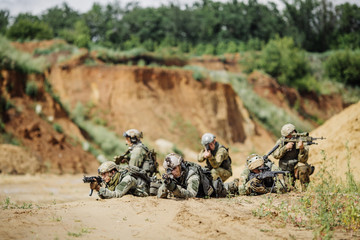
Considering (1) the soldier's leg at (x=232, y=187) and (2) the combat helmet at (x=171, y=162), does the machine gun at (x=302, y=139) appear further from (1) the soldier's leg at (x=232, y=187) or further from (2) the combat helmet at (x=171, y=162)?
(2) the combat helmet at (x=171, y=162)

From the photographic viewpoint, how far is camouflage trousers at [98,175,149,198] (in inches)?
304

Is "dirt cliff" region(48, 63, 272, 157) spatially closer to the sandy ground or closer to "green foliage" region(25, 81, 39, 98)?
"green foliage" region(25, 81, 39, 98)

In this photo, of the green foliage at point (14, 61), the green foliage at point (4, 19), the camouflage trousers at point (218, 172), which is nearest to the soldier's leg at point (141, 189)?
the camouflage trousers at point (218, 172)

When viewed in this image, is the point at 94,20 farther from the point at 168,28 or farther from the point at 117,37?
the point at 168,28

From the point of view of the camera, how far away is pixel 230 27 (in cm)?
5216

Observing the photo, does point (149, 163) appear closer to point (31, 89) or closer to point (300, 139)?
point (300, 139)

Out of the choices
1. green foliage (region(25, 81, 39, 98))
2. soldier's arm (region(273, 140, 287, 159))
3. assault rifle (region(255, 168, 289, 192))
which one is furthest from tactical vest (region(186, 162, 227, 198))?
green foliage (region(25, 81, 39, 98))

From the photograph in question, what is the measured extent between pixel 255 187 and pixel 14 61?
50.2ft

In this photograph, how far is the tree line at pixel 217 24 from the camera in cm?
4575

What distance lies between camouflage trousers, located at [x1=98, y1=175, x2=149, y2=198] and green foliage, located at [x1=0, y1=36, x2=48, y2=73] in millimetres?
13529

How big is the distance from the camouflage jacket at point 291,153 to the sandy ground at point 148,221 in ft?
4.12

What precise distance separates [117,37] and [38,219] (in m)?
40.8

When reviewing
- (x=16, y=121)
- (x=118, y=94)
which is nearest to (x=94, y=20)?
(x=118, y=94)

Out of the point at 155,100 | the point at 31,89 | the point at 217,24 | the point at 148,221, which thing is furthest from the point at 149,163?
the point at 217,24
